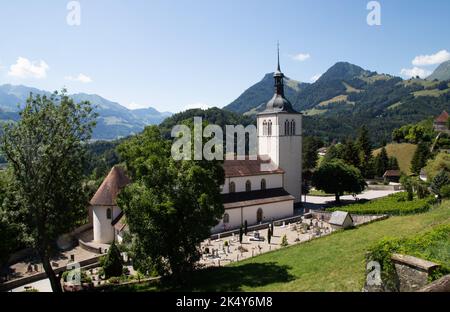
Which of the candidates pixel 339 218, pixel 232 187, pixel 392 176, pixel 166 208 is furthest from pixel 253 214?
pixel 392 176

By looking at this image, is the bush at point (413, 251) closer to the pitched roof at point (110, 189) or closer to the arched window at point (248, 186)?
the pitched roof at point (110, 189)

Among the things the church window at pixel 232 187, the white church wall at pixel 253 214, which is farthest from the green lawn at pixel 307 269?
the church window at pixel 232 187

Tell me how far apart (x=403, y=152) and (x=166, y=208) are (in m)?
98.1

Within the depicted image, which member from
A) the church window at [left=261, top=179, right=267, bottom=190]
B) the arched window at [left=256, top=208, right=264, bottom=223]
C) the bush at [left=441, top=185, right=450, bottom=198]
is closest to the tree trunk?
the arched window at [left=256, top=208, right=264, bottom=223]

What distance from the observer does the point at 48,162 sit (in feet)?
65.2

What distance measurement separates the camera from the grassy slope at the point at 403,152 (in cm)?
9547

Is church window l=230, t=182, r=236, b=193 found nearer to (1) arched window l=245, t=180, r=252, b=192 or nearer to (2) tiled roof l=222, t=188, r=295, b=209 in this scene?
(2) tiled roof l=222, t=188, r=295, b=209

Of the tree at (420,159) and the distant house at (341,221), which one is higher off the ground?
the tree at (420,159)

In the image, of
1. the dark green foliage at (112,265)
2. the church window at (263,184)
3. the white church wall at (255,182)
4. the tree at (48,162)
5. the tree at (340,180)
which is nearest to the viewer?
the tree at (48,162)

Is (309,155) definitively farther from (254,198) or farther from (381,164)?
(254,198)

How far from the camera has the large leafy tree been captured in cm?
1989

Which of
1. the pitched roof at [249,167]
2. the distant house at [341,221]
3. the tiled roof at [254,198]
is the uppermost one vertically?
the pitched roof at [249,167]
